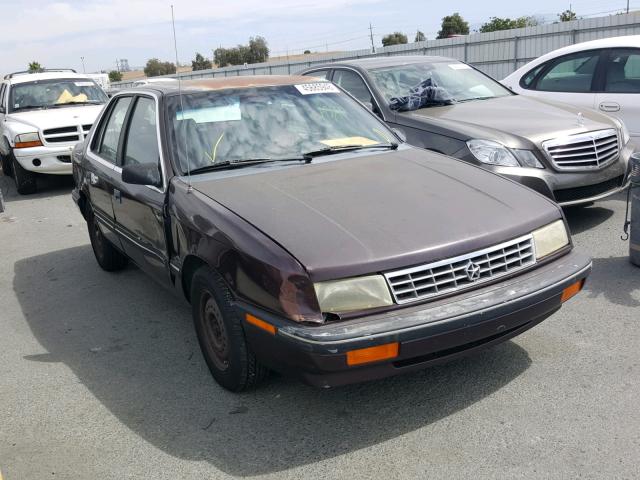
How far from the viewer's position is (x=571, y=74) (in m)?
7.90

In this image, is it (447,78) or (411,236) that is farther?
(447,78)

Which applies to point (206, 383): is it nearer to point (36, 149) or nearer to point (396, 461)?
point (396, 461)

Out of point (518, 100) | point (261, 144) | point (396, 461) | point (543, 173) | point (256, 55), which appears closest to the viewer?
point (396, 461)

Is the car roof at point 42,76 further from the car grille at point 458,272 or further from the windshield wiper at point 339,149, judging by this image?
the car grille at point 458,272

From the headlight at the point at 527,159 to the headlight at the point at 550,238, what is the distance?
2.38 metres

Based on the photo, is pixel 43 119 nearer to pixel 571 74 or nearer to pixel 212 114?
pixel 212 114

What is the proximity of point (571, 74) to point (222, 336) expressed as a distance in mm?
5966

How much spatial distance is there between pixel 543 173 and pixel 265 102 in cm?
267

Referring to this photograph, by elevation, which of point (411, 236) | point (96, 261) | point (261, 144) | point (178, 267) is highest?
point (261, 144)

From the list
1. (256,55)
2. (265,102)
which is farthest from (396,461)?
(256,55)

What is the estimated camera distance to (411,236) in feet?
10.4

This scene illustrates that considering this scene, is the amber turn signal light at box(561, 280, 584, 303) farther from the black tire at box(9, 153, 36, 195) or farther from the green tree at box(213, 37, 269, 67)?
the green tree at box(213, 37, 269, 67)

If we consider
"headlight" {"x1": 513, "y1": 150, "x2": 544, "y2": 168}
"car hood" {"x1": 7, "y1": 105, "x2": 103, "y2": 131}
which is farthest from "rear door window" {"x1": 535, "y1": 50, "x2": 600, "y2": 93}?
"car hood" {"x1": 7, "y1": 105, "x2": 103, "y2": 131}

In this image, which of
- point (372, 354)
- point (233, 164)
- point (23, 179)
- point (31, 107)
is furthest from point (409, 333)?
point (31, 107)
